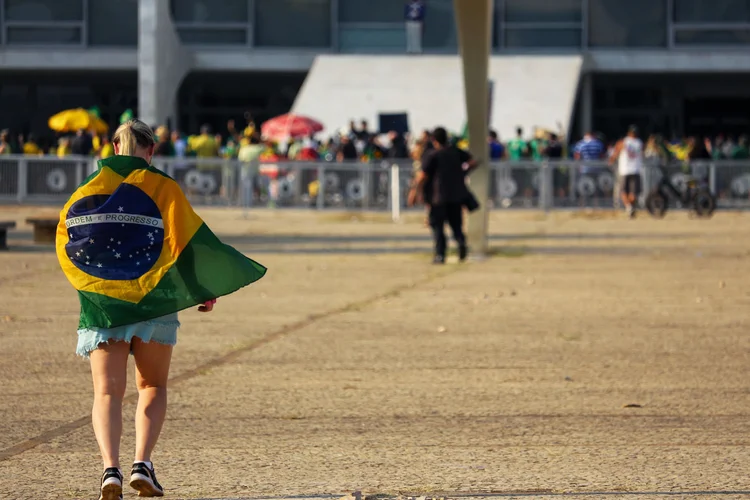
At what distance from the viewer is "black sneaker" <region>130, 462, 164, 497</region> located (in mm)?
5746

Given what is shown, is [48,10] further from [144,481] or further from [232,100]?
[144,481]

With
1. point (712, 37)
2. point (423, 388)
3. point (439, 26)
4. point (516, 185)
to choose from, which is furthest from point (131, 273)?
point (712, 37)

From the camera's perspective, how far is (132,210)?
580 centimetres

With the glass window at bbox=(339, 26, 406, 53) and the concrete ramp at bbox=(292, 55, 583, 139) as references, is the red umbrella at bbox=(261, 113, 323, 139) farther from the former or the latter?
the glass window at bbox=(339, 26, 406, 53)

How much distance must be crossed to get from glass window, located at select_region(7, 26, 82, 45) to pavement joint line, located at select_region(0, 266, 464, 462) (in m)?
33.0

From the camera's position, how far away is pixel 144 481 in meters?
5.75

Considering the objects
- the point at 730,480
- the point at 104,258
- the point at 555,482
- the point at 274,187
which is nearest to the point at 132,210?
the point at 104,258

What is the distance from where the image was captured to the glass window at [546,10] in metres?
48.7

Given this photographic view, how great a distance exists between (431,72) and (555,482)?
3941cm

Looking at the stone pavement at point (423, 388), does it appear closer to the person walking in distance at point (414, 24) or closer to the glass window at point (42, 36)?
the person walking in distance at point (414, 24)

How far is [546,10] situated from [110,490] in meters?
44.5

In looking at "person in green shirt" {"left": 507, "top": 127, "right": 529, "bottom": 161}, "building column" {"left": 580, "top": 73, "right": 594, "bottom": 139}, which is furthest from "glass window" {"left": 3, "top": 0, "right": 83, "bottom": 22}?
"person in green shirt" {"left": 507, "top": 127, "right": 529, "bottom": 161}

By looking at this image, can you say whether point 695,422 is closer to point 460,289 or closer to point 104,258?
point 104,258

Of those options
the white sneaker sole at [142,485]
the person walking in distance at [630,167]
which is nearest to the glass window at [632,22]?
the person walking in distance at [630,167]
